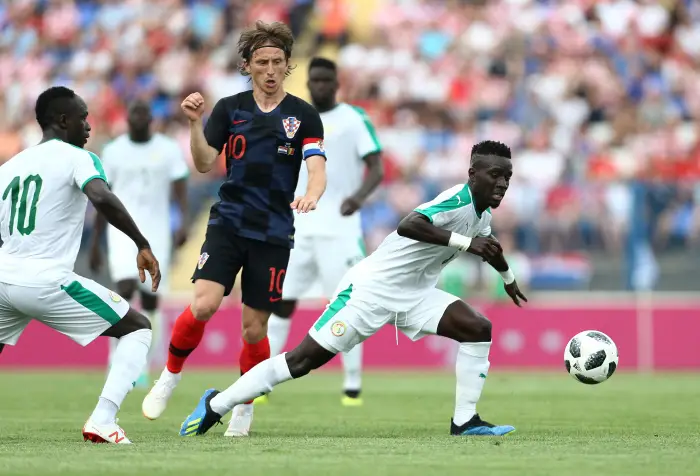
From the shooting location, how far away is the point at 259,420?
9.55 metres

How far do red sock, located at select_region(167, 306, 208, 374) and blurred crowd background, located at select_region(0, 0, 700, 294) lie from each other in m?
9.20

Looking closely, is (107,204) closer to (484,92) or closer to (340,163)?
(340,163)

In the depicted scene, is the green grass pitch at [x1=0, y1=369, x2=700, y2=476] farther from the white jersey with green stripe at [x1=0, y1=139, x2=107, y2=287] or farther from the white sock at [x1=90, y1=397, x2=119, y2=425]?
the white jersey with green stripe at [x1=0, y1=139, x2=107, y2=287]

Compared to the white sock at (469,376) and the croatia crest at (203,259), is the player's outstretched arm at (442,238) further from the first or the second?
the croatia crest at (203,259)

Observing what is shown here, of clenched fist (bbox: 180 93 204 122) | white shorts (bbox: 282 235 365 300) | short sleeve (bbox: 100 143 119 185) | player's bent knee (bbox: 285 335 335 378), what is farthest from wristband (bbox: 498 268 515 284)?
short sleeve (bbox: 100 143 119 185)

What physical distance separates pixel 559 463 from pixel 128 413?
4.84 meters

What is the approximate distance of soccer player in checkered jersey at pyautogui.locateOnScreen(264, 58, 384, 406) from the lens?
1151cm

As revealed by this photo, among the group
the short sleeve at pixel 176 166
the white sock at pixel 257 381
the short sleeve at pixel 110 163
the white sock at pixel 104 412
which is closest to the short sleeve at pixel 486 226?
the white sock at pixel 257 381

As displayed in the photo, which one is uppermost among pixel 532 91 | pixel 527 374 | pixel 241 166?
pixel 532 91

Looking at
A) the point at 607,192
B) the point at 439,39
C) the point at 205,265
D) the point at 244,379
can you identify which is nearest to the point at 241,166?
the point at 205,265

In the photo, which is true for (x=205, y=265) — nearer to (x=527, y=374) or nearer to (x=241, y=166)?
(x=241, y=166)

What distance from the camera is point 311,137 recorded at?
8250mm

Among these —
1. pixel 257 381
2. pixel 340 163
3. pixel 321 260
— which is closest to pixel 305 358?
pixel 257 381

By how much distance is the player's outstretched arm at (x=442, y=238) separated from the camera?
741 centimetres
